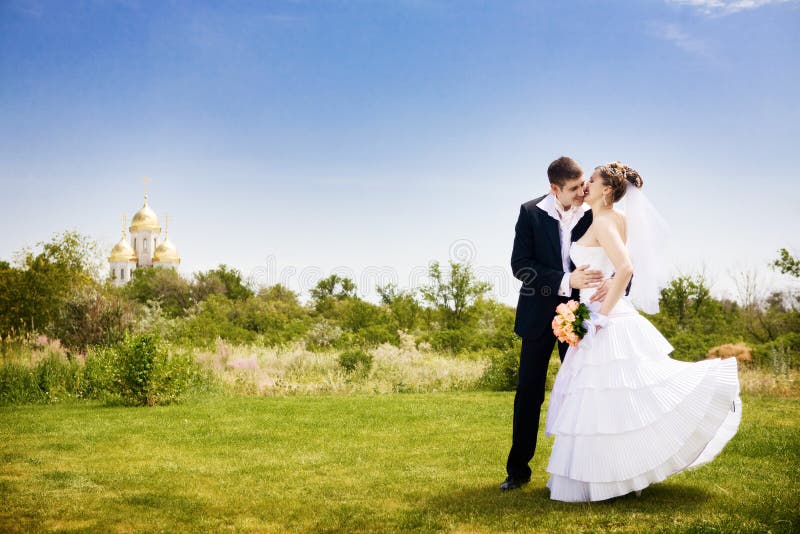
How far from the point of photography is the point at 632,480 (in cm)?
454

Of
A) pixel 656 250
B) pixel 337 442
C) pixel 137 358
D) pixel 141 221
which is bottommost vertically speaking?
pixel 337 442

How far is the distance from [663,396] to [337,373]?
10.5 m

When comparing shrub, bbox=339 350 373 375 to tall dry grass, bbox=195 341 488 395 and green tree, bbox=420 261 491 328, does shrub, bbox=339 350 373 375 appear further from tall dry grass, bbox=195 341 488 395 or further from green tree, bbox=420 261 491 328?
green tree, bbox=420 261 491 328

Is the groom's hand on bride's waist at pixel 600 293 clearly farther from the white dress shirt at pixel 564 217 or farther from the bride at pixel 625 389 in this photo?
the white dress shirt at pixel 564 217

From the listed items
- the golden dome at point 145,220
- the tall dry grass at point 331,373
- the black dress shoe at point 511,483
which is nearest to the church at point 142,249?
the golden dome at point 145,220

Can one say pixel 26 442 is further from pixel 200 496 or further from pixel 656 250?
pixel 656 250

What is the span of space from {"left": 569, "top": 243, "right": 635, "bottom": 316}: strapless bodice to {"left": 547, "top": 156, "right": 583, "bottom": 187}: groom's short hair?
50 cm

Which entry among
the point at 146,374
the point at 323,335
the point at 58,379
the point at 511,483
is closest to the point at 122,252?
the point at 323,335

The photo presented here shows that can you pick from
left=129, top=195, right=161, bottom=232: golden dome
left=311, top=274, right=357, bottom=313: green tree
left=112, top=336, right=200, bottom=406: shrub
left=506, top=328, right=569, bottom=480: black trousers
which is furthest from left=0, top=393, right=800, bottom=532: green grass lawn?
left=129, top=195, right=161, bottom=232: golden dome

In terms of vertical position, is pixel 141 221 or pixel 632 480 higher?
pixel 141 221

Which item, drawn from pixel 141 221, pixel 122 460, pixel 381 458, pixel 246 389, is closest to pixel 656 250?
pixel 381 458

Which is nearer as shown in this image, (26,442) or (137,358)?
(26,442)

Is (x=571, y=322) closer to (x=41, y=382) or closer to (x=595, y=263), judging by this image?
(x=595, y=263)

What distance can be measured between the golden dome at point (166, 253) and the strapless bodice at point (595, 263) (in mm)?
70135
